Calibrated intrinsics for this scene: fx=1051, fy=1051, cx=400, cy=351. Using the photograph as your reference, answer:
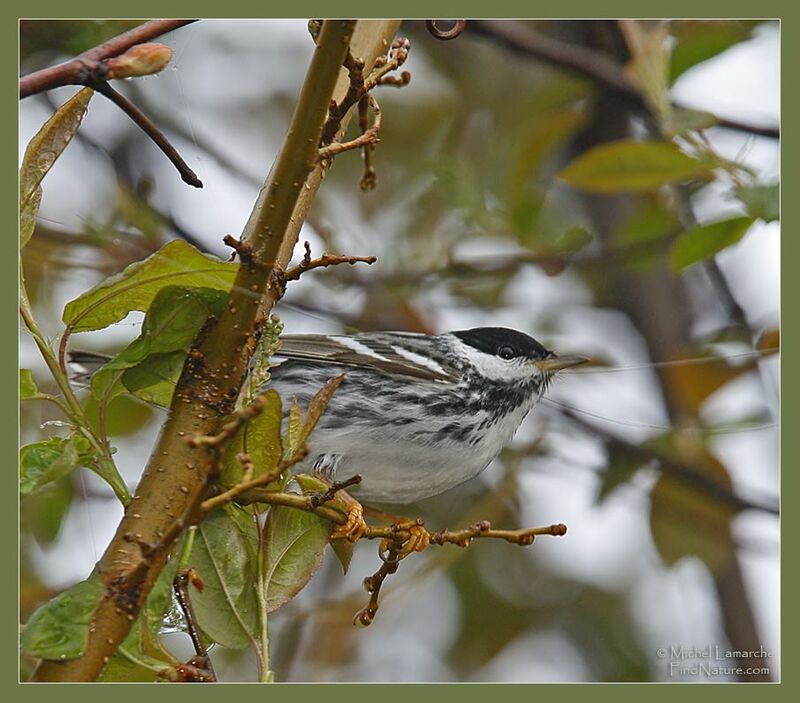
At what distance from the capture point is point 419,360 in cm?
149

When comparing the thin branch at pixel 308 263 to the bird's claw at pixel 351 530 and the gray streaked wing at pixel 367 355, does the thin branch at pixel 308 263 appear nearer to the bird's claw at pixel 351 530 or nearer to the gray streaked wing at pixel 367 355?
the bird's claw at pixel 351 530

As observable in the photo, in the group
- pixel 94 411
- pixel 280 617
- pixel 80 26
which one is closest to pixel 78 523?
pixel 94 411

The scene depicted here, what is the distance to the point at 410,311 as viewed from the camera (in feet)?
6.31

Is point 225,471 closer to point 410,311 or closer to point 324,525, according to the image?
point 324,525

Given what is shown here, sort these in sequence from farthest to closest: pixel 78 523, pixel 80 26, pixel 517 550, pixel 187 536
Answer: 1. pixel 517 550
2. pixel 80 26
3. pixel 78 523
4. pixel 187 536

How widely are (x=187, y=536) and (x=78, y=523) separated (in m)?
0.38

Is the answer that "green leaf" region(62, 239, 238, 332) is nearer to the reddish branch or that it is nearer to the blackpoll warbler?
the reddish branch

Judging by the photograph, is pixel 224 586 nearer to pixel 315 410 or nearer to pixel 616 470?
pixel 315 410

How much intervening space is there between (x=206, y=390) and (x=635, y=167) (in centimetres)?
78

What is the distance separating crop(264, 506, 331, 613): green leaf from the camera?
2.79ft

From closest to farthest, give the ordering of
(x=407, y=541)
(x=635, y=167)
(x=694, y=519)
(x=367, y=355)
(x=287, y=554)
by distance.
A: (x=287, y=554) → (x=407, y=541) → (x=635, y=167) → (x=367, y=355) → (x=694, y=519)

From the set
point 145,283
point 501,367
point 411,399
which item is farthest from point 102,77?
point 501,367

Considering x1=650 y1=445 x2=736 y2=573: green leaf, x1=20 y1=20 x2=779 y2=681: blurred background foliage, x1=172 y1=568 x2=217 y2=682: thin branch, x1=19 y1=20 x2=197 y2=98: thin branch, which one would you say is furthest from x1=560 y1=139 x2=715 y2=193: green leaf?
x1=172 y1=568 x2=217 y2=682: thin branch

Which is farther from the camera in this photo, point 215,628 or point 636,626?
point 636,626
